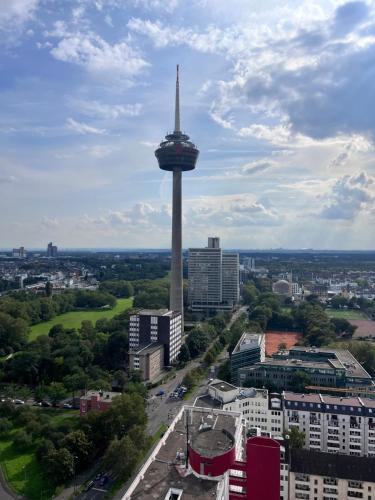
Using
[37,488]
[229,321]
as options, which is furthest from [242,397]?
[229,321]

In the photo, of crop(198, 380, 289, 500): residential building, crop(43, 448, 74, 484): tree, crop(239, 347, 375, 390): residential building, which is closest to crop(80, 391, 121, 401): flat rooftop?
crop(198, 380, 289, 500): residential building

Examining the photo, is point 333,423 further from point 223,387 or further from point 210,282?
point 210,282

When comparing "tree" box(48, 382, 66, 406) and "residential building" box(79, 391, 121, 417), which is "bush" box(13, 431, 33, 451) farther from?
"tree" box(48, 382, 66, 406)

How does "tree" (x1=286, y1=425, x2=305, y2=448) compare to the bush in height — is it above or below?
above

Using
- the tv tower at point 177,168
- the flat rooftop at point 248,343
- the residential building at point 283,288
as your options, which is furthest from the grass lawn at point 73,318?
the residential building at point 283,288

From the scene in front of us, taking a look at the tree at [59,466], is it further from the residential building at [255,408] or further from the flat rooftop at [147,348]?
the flat rooftop at [147,348]

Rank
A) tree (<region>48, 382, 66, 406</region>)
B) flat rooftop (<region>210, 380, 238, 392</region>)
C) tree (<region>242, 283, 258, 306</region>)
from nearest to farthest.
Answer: flat rooftop (<region>210, 380, 238, 392</region>) < tree (<region>48, 382, 66, 406</region>) < tree (<region>242, 283, 258, 306</region>)
